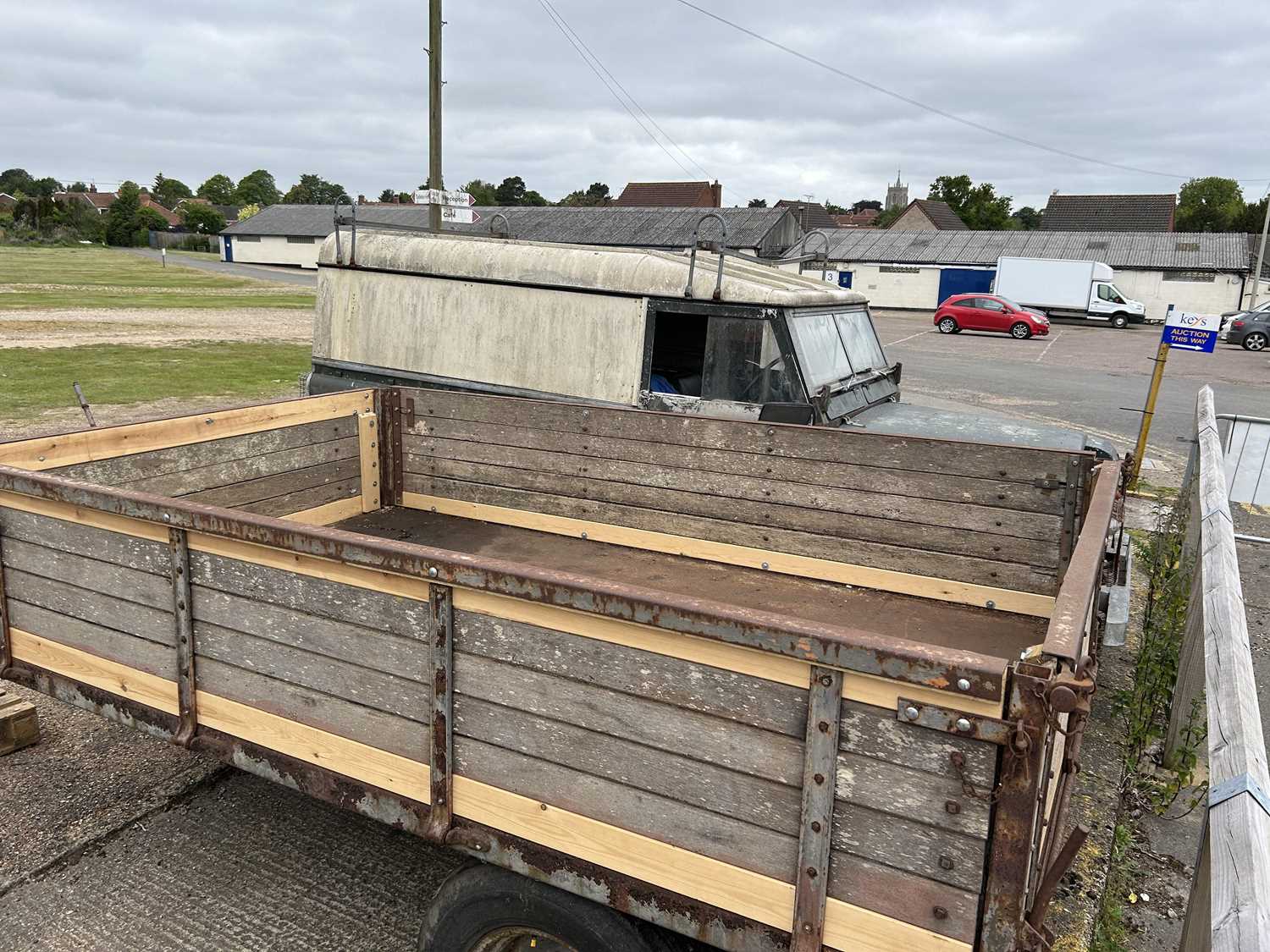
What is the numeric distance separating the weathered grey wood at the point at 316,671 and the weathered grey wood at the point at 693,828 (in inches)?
7.6

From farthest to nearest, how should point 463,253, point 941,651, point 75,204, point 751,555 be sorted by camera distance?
point 75,204 → point 463,253 → point 751,555 → point 941,651

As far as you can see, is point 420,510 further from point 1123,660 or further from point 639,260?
point 1123,660

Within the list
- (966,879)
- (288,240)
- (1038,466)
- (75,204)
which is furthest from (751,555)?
(75,204)

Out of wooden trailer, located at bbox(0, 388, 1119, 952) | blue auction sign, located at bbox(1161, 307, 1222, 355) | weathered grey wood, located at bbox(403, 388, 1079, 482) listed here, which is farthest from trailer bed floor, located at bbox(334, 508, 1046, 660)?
blue auction sign, located at bbox(1161, 307, 1222, 355)

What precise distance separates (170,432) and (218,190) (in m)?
133

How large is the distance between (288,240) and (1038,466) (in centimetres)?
6317

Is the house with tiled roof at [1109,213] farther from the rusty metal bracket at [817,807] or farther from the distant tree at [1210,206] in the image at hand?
the rusty metal bracket at [817,807]

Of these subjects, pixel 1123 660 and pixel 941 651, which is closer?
pixel 941 651

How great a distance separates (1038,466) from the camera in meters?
3.99

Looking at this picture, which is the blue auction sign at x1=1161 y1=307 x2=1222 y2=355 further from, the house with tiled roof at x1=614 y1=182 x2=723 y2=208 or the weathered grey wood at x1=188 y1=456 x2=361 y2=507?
the house with tiled roof at x1=614 y1=182 x2=723 y2=208

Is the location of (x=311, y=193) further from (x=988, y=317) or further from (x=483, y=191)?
(x=988, y=317)

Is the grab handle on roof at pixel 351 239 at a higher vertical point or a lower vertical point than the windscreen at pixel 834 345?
higher

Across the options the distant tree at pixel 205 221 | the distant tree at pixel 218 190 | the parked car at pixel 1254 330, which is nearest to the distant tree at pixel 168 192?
the distant tree at pixel 218 190

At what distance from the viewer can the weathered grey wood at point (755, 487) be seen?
4121 millimetres
